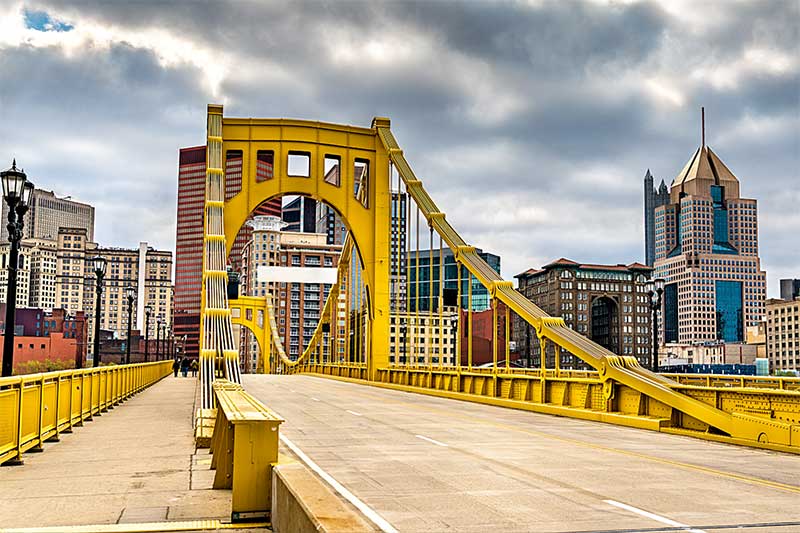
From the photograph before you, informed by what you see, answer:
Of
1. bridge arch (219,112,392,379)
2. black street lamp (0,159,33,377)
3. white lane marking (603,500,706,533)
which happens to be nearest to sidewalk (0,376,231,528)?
black street lamp (0,159,33,377)

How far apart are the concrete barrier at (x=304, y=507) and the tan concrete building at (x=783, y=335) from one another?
173414 millimetres

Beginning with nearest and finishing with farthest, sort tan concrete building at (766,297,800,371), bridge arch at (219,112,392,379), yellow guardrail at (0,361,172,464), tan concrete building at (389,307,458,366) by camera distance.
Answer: yellow guardrail at (0,361,172,464)
tan concrete building at (389,307,458,366)
bridge arch at (219,112,392,379)
tan concrete building at (766,297,800,371)

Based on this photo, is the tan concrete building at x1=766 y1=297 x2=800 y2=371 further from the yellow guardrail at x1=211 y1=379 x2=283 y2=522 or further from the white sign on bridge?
the yellow guardrail at x1=211 y1=379 x2=283 y2=522

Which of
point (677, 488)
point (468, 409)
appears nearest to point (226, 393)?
point (677, 488)

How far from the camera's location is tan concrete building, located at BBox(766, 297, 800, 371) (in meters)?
167

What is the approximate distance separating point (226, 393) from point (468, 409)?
15377mm

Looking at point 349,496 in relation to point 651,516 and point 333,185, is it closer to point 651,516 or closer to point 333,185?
point 651,516

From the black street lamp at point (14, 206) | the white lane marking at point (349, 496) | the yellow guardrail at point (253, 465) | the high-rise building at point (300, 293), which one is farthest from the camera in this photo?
the high-rise building at point (300, 293)

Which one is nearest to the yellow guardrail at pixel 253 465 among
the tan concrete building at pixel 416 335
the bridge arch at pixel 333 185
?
the tan concrete building at pixel 416 335

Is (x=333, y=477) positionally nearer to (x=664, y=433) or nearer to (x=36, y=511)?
(x=36, y=511)

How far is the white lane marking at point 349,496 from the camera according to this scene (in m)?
8.54

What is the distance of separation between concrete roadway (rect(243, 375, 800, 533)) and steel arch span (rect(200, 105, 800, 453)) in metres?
1.10

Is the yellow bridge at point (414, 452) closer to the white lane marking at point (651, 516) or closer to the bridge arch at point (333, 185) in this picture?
the white lane marking at point (651, 516)

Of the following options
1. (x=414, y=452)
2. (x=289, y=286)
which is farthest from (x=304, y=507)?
(x=289, y=286)
